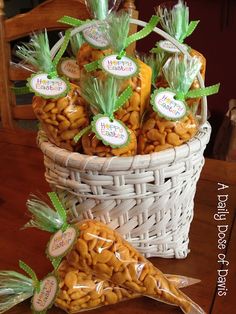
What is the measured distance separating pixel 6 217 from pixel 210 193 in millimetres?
414

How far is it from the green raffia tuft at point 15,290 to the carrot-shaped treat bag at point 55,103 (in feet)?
0.67

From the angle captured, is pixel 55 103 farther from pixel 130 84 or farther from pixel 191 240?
pixel 191 240

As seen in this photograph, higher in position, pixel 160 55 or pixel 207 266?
pixel 160 55

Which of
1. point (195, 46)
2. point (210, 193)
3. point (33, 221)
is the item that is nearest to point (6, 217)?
point (33, 221)

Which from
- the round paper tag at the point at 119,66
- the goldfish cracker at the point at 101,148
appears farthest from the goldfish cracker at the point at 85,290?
the round paper tag at the point at 119,66

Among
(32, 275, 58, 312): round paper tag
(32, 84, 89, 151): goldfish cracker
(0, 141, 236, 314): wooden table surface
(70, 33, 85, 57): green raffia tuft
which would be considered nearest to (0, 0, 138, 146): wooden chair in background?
(0, 141, 236, 314): wooden table surface

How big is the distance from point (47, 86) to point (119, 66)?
0.36 ft

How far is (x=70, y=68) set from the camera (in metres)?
0.73

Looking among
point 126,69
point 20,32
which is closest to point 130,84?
point 126,69

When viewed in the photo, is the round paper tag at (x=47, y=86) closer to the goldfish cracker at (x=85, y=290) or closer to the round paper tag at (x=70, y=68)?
the round paper tag at (x=70, y=68)

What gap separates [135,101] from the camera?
625 mm

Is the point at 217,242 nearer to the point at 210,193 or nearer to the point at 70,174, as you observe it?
the point at 210,193

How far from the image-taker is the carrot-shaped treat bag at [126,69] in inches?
23.7

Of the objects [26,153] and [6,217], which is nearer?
[6,217]
